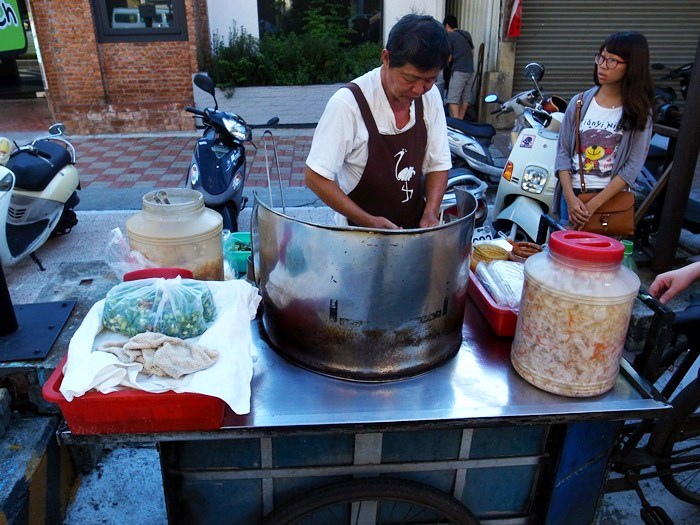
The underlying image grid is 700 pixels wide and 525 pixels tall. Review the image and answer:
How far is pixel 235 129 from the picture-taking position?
440 centimetres

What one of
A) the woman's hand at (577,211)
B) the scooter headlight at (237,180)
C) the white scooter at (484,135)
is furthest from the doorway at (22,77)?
the woman's hand at (577,211)

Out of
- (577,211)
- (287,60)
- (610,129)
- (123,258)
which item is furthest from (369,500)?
(287,60)

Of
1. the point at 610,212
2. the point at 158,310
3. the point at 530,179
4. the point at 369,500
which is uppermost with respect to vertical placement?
the point at 158,310

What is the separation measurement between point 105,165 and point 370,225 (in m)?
6.08

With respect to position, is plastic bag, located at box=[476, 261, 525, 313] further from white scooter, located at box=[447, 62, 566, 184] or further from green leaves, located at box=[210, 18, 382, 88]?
green leaves, located at box=[210, 18, 382, 88]

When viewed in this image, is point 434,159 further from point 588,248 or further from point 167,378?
point 167,378

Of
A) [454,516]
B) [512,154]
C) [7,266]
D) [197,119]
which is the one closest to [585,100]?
[512,154]

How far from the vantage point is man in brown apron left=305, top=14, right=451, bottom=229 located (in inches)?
69.7

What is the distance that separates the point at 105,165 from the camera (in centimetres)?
702

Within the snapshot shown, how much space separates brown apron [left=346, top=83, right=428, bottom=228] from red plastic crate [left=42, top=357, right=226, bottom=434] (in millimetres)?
992

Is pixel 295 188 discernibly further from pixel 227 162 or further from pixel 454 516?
pixel 454 516

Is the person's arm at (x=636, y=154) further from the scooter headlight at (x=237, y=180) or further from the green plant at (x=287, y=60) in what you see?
the green plant at (x=287, y=60)

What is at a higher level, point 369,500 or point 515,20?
point 515,20

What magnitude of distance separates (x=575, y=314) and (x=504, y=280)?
46 cm
